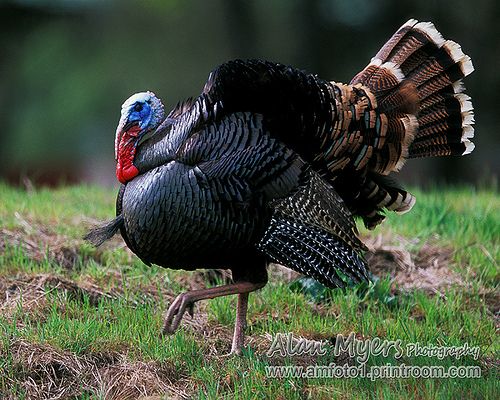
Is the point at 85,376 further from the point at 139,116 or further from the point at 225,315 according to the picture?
the point at 139,116

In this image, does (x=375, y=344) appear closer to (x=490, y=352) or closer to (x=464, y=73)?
(x=490, y=352)

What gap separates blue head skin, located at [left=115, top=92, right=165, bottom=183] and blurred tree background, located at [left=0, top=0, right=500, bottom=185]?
7.01m

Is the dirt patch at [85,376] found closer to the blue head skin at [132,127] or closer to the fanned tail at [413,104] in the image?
the blue head skin at [132,127]

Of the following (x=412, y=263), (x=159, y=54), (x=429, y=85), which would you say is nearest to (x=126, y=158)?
(x=429, y=85)

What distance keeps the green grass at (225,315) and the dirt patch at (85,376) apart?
17mm

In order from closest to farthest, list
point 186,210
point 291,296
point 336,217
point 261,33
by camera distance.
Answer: point 186,210
point 336,217
point 291,296
point 261,33

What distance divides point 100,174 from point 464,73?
27.4ft

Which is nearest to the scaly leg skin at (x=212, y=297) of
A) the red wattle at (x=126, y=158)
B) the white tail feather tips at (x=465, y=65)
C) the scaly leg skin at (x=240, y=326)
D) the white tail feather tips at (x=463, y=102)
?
the scaly leg skin at (x=240, y=326)

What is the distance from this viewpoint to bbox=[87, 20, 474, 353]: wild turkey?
475 cm

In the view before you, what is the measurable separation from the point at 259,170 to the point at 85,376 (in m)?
1.39

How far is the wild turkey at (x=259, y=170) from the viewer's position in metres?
4.75

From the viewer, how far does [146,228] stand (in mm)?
4762

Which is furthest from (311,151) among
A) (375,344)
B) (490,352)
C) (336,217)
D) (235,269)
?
(490,352)

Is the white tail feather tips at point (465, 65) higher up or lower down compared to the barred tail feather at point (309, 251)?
higher up
